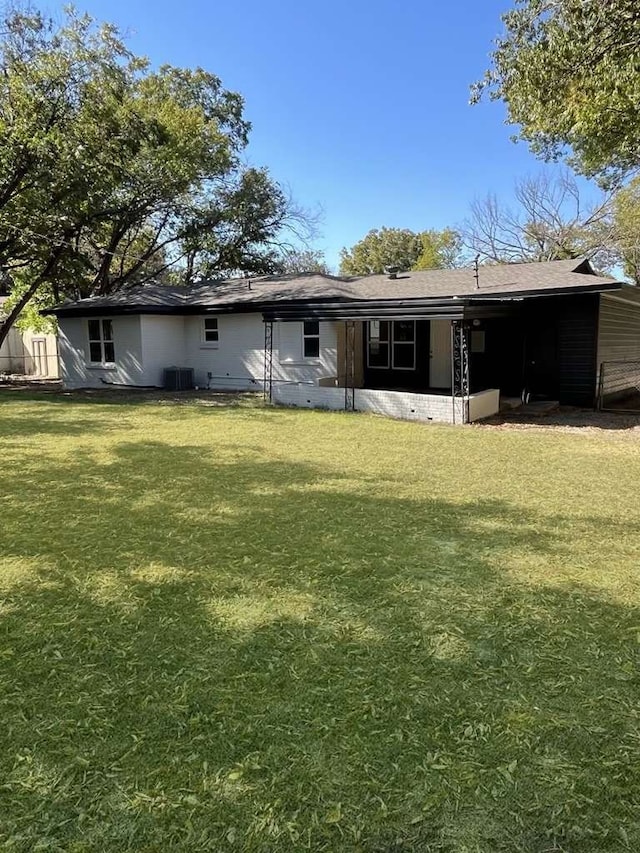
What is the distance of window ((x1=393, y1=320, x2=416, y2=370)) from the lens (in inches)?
594

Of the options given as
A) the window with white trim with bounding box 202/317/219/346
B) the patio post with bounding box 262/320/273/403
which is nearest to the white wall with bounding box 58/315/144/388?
the window with white trim with bounding box 202/317/219/346

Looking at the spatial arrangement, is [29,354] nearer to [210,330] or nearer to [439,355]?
[210,330]

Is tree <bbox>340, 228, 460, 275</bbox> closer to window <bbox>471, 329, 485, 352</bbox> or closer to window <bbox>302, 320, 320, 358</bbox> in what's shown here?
window <bbox>471, 329, 485, 352</bbox>

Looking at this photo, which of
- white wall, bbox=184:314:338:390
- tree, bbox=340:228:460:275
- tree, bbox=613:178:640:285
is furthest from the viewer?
tree, bbox=340:228:460:275

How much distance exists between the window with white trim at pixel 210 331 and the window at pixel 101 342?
9.62ft

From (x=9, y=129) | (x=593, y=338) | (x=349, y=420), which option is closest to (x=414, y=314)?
(x=349, y=420)

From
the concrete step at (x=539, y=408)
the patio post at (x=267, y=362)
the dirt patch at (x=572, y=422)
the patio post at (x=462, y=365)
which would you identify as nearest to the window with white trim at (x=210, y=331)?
the patio post at (x=267, y=362)

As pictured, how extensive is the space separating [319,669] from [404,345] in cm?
1294

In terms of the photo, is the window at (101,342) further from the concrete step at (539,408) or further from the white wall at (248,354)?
the concrete step at (539,408)

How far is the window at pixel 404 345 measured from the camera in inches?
594

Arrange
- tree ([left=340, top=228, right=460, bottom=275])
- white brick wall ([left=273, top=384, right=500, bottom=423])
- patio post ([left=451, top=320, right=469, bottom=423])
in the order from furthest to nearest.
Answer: tree ([left=340, top=228, right=460, bottom=275])
white brick wall ([left=273, top=384, right=500, bottom=423])
patio post ([left=451, top=320, right=469, bottom=423])

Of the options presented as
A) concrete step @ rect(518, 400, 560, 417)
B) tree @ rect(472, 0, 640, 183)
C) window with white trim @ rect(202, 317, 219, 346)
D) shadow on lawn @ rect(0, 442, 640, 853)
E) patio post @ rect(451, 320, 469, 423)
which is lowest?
shadow on lawn @ rect(0, 442, 640, 853)

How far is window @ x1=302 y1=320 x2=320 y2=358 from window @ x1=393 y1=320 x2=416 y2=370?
206 centimetres

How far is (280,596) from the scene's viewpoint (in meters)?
3.72
